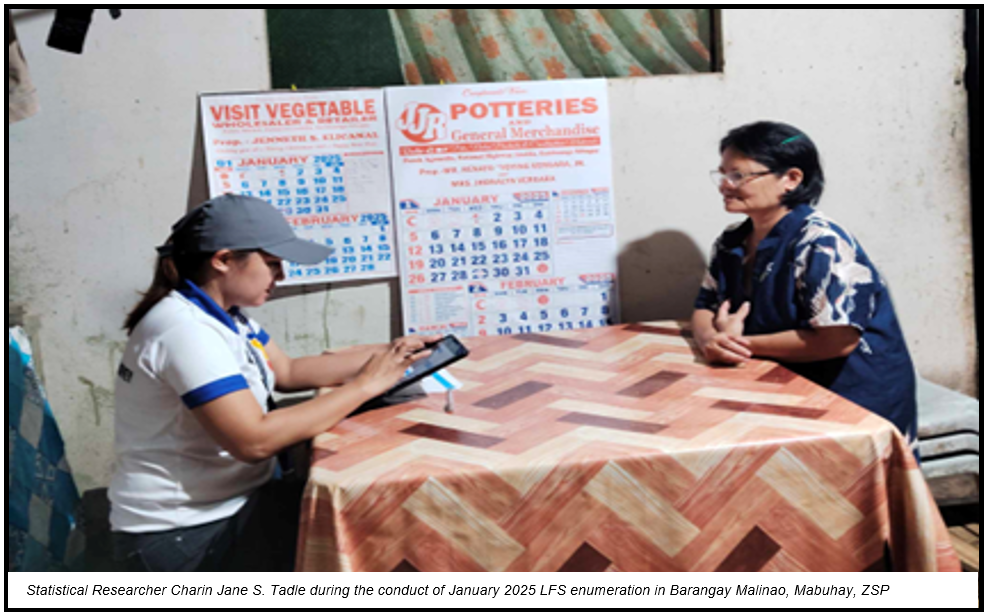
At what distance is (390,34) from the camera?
107 inches

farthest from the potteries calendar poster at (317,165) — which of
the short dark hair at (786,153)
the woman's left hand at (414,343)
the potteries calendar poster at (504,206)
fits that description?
the short dark hair at (786,153)

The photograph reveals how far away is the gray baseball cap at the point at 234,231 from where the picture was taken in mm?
1718

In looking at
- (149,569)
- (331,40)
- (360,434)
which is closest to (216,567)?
(149,569)

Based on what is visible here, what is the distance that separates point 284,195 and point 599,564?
169cm

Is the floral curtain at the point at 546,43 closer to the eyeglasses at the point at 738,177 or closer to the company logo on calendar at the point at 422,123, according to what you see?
the company logo on calendar at the point at 422,123

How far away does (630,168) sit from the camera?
9.14 ft

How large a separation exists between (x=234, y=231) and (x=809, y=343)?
4.71ft

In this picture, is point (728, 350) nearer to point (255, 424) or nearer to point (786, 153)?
point (786, 153)

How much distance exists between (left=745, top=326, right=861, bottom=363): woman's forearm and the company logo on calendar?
126 cm

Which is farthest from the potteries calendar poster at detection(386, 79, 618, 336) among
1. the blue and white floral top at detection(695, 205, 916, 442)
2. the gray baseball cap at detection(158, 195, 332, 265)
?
the gray baseball cap at detection(158, 195, 332, 265)

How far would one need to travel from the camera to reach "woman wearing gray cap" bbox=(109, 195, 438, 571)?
1602 millimetres

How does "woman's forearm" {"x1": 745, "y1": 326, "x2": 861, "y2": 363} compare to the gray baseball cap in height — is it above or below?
below

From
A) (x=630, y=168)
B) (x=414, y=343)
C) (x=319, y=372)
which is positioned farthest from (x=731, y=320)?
(x=319, y=372)

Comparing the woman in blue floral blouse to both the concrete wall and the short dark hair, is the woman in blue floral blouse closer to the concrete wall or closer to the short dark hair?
→ the short dark hair
